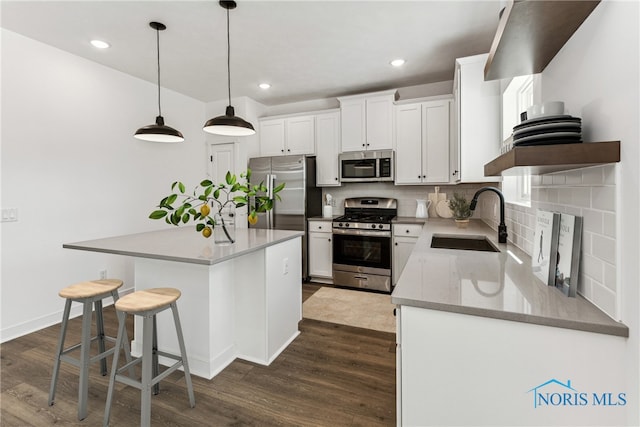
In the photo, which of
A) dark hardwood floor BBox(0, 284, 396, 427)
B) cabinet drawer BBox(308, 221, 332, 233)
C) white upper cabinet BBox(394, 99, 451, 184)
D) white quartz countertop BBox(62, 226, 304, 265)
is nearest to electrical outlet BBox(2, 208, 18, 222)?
dark hardwood floor BBox(0, 284, 396, 427)

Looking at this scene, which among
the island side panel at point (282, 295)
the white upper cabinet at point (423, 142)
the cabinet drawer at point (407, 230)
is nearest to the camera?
the island side panel at point (282, 295)

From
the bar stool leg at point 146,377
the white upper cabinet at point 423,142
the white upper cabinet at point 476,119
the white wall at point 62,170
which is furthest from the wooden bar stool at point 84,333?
the white upper cabinet at point 423,142

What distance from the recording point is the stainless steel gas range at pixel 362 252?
12.4ft

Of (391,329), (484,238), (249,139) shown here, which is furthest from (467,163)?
(249,139)

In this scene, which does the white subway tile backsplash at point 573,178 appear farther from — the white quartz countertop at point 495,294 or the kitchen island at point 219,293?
the kitchen island at point 219,293

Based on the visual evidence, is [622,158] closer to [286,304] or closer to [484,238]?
[484,238]

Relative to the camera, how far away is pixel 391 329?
2.81m

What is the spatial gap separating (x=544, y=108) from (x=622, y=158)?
31 centimetres

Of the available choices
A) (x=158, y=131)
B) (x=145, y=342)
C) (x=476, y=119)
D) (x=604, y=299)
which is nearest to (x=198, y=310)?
(x=145, y=342)

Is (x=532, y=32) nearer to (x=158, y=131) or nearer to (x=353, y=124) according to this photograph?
(x=158, y=131)

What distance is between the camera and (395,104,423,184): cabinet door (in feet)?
12.7

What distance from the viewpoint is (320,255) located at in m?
4.21

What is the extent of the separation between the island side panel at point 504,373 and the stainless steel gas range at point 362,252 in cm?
270

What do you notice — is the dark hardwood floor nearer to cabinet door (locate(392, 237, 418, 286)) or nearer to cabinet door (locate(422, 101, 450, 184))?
cabinet door (locate(392, 237, 418, 286))
